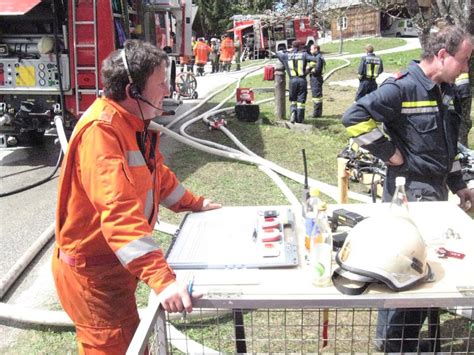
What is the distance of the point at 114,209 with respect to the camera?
72.7 inches

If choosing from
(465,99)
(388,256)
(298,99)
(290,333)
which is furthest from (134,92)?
(298,99)

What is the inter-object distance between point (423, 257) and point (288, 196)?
3603 mm

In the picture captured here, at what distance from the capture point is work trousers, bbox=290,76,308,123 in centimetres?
1019

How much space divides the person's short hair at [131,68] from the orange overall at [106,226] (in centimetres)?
6

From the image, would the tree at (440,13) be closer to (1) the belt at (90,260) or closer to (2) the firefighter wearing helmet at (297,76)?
(2) the firefighter wearing helmet at (297,76)

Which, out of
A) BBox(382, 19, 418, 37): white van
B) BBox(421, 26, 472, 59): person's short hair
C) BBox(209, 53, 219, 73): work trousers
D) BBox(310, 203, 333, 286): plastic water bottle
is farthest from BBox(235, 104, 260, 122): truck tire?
BBox(382, 19, 418, 37): white van

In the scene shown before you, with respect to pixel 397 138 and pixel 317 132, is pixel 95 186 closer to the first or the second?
pixel 397 138

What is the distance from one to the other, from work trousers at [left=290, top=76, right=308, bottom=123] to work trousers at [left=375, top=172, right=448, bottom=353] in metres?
7.08

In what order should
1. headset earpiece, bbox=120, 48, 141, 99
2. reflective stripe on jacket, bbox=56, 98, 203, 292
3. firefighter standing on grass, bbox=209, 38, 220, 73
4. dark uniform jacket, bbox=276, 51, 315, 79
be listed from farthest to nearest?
firefighter standing on grass, bbox=209, 38, 220, 73, dark uniform jacket, bbox=276, 51, 315, 79, headset earpiece, bbox=120, 48, 141, 99, reflective stripe on jacket, bbox=56, 98, 203, 292

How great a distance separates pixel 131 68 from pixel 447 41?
1.81m

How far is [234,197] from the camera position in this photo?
232 inches

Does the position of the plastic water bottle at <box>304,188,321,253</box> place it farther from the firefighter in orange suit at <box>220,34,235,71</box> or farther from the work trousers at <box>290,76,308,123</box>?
the firefighter in orange suit at <box>220,34,235,71</box>

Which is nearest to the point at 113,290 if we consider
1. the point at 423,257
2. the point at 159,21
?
the point at 423,257

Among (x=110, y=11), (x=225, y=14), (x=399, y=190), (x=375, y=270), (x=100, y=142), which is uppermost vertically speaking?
(x=225, y=14)
